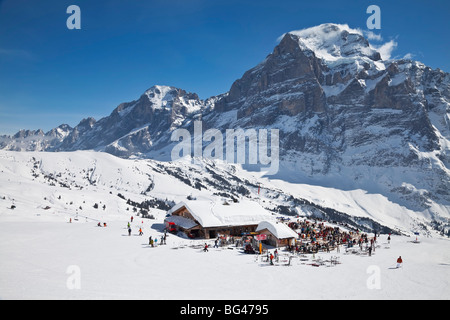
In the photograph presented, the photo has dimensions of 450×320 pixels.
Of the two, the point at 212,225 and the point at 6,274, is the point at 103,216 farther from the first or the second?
the point at 6,274

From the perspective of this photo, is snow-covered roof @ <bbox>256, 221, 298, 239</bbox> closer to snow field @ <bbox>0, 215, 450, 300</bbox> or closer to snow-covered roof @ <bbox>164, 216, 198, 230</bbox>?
snow field @ <bbox>0, 215, 450, 300</bbox>

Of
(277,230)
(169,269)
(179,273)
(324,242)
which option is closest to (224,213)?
(277,230)

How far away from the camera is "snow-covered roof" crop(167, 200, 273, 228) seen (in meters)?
41.1

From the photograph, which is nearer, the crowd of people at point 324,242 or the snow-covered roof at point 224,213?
the crowd of people at point 324,242

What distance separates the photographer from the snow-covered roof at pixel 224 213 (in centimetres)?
4106

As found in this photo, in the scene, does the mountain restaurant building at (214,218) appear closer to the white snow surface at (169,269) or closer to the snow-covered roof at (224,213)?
the snow-covered roof at (224,213)

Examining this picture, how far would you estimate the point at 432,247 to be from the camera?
129 ft

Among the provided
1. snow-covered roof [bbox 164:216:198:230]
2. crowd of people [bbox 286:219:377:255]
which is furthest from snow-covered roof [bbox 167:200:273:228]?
crowd of people [bbox 286:219:377:255]

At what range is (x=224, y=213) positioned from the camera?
4309cm

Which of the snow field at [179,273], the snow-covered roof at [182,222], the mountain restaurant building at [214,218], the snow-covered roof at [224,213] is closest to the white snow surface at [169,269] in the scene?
the snow field at [179,273]

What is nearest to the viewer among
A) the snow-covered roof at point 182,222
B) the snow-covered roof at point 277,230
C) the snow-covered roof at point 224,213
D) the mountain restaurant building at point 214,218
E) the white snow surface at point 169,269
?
the white snow surface at point 169,269
